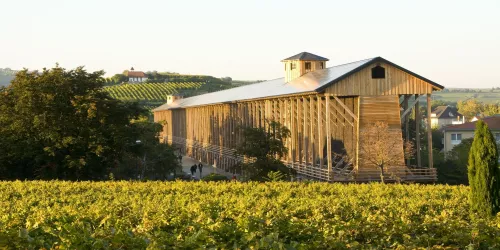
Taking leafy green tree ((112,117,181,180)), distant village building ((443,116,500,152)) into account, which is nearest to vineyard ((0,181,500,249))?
leafy green tree ((112,117,181,180))

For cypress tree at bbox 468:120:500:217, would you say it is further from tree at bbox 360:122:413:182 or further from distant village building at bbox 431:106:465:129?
distant village building at bbox 431:106:465:129

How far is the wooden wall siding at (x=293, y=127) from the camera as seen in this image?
1684 inches

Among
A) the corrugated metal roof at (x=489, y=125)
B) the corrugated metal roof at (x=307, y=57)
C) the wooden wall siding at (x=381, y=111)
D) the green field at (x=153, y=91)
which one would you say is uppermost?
the green field at (x=153, y=91)

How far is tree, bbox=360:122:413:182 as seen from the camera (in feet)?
133

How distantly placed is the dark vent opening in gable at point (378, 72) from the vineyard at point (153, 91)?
381ft

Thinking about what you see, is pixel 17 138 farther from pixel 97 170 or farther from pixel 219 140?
pixel 219 140

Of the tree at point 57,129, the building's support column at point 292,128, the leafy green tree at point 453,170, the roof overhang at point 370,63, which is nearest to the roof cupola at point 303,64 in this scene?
the building's support column at point 292,128

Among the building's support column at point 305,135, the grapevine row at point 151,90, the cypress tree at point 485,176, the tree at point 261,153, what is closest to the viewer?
the cypress tree at point 485,176

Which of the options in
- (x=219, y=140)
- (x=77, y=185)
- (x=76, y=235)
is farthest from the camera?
(x=219, y=140)

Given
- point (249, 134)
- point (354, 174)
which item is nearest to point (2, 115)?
point (249, 134)

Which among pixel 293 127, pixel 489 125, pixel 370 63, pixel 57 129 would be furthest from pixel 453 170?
pixel 489 125

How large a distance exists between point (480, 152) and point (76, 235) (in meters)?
12.8

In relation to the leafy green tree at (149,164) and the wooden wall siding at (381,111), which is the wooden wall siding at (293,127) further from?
the leafy green tree at (149,164)

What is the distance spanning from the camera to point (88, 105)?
131ft
